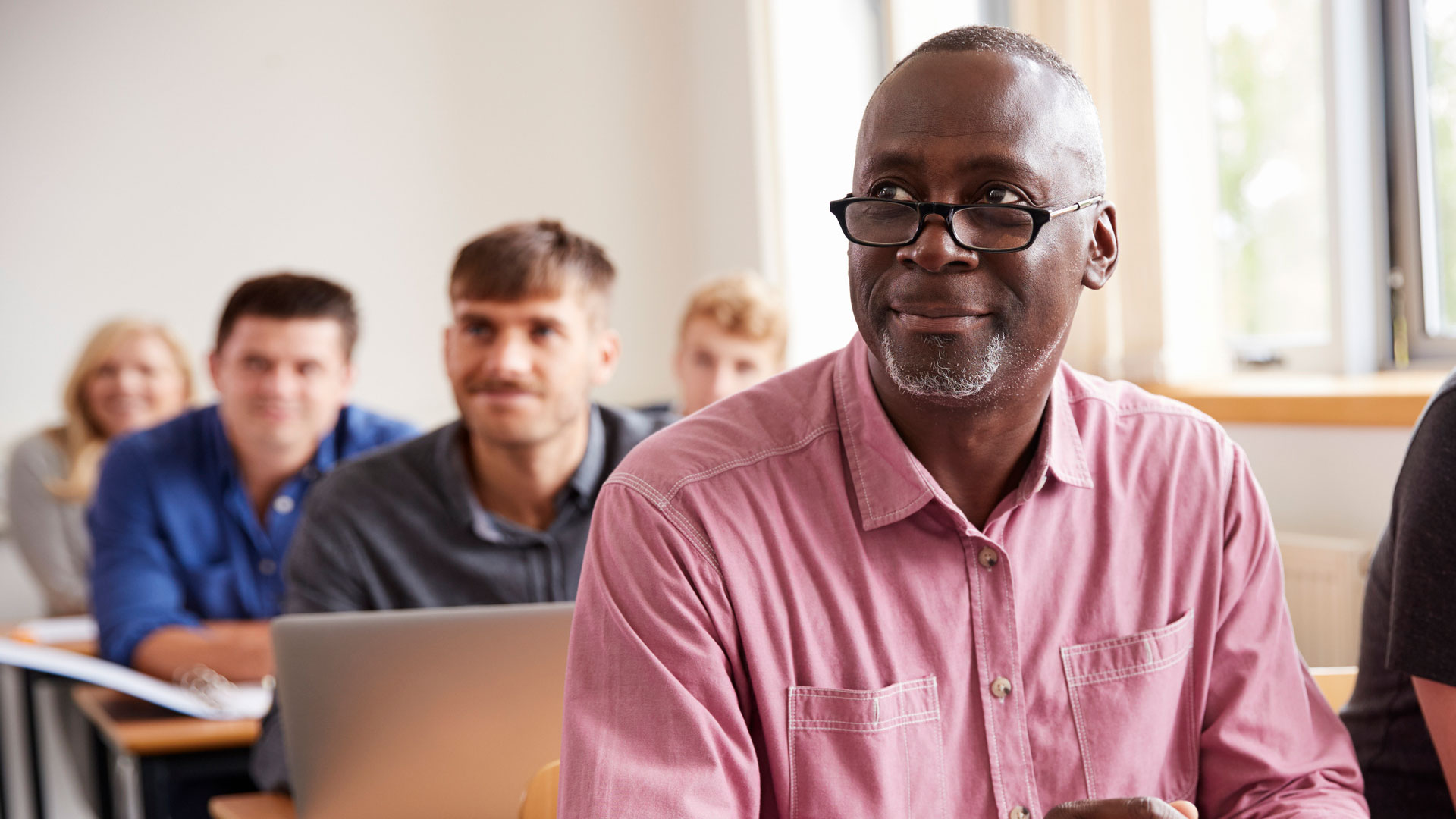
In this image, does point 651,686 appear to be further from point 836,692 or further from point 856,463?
point 856,463

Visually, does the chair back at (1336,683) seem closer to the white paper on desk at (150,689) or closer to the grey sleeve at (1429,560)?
the grey sleeve at (1429,560)

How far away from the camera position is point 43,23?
4.53 meters

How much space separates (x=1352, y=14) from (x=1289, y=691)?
210 cm

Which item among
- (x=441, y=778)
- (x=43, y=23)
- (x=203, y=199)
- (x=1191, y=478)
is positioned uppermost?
(x=43, y=23)

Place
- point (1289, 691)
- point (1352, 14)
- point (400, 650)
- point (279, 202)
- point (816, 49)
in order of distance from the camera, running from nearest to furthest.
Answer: point (1289, 691) → point (400, 650) → point (1352, 14) → point (816, 49) → point (279, 202)

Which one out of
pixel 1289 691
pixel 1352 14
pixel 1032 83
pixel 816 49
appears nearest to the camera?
pixel 1032 83

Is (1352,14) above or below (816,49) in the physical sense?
below

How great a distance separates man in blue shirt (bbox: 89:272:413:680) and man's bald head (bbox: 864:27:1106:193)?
6.61 ft

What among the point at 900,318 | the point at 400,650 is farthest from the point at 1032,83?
the point at 400,650

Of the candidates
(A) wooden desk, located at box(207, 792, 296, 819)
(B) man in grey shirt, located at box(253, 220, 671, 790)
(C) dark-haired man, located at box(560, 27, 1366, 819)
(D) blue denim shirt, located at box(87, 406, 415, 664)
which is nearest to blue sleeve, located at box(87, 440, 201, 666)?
(D) blue denim shirt, located at box(87, 406, 415, 664)

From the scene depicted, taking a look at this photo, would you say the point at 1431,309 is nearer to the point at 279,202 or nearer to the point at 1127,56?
the point at 1127,56

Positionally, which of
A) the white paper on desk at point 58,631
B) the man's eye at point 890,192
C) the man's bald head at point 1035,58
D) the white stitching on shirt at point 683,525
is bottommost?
the white paper on desk at point 58,631

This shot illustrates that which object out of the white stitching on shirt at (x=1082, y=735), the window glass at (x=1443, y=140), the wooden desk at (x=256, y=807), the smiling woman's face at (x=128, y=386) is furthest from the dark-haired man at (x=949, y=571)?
the smiling woman's face at (x=128, y=386)

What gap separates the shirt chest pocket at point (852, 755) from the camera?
107 centimetres
